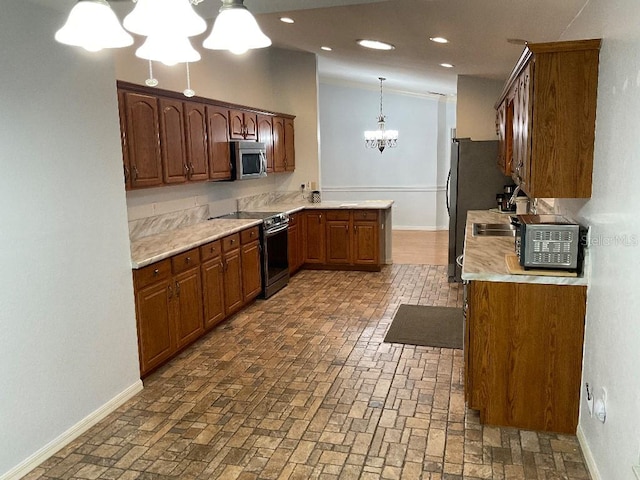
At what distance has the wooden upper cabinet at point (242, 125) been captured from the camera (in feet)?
18.7

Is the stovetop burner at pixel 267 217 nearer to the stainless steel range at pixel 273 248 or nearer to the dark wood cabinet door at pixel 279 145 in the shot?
the stainless steel range at pixel 273 248

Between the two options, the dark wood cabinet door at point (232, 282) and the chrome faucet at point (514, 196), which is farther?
the chrome faucet at point (514, 196)

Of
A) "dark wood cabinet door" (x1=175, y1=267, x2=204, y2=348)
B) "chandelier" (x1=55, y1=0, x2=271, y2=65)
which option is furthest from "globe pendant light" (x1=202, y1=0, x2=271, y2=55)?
"dark wood cabinet door" (x1=175, y1=267, x2=204, y2=348)

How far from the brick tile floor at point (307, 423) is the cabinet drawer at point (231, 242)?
0.78 meters

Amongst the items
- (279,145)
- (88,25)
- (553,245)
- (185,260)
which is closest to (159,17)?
(88,25)

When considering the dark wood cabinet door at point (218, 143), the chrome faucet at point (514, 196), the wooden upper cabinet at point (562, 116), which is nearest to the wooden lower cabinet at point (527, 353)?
the wooden upper cabinet at point (562, 116)

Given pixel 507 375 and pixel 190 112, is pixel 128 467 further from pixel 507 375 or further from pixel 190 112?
pixel 190 112

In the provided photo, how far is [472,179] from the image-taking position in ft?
20.4

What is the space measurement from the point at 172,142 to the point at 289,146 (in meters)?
2.97

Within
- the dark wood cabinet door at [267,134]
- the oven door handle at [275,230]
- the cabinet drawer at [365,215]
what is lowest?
the oven door handle at [275,230]

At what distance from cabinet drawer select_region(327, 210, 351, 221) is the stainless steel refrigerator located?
1.39m

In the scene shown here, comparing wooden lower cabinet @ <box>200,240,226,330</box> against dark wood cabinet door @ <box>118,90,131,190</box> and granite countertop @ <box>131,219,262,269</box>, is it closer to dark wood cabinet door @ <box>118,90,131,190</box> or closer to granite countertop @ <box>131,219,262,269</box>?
granite countertop @ <box>131,219,262,269</box>

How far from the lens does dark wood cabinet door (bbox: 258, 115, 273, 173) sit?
21.1 feet

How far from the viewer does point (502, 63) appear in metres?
5.66
